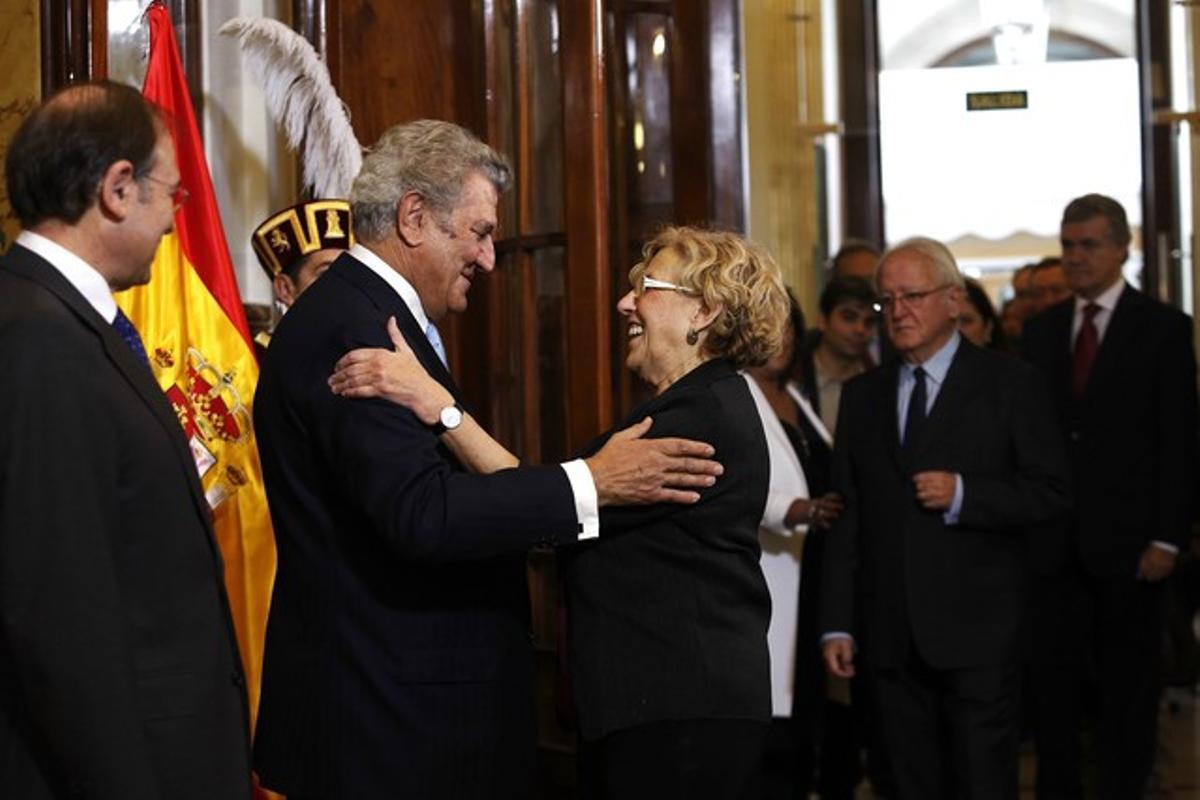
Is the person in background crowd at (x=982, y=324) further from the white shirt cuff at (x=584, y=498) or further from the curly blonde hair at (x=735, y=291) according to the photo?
the white shirt cuff at (x=584, y=498)

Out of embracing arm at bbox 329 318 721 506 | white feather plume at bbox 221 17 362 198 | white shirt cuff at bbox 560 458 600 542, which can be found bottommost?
white shirt cuff at bbox 560 458 600 542

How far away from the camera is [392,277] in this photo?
108 inches

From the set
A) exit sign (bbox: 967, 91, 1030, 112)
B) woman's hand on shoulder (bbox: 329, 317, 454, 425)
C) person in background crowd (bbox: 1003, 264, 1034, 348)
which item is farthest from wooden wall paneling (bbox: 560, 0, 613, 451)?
exit sign (bbox: 967, 91, 1030, 112)

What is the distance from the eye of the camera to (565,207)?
4.04 metres

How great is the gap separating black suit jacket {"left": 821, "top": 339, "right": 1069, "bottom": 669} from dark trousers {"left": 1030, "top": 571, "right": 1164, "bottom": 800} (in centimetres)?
105

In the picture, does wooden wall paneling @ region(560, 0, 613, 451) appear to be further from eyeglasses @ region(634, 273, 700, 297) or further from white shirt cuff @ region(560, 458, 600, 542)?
white shirt cuff @ region(560, 458, 600, 542)

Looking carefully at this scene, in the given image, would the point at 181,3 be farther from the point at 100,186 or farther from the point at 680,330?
the point at 100,186

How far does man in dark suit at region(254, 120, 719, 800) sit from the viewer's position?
258 centimetres

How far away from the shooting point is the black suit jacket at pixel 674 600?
280 cm

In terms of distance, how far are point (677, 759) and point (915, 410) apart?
1854 mm

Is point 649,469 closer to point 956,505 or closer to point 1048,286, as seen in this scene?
point 956,505

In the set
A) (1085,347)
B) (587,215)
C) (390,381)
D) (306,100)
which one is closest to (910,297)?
(587,215)

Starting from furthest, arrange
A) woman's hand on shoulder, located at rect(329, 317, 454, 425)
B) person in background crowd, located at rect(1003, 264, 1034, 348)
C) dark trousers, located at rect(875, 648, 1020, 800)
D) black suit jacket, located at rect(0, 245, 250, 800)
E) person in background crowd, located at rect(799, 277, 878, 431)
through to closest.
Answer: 1. person in background crowd, located at rect(1003, 264, 1034, 348)
2. person in background crowd, located at rect(799, 277, 878, 431)
3. dark trousers, located at rect(875, 648, 1020, 800)
4. woman's hand on shoulder, located at rect(329, 317, 454, 425)
5. black suit jacket, located at rect(0, 245, 250, 800)

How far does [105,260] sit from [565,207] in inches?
71.3
